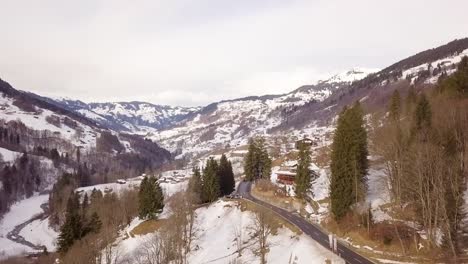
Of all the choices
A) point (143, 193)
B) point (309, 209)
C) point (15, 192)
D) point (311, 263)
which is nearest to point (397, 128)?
point (309, 209)

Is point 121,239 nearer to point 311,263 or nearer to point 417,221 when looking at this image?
point 311,263

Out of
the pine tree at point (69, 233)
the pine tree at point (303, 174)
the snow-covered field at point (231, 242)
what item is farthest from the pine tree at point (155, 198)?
the pine tree at point (303, 174)

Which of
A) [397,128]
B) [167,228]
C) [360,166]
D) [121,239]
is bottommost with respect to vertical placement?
[121,239]

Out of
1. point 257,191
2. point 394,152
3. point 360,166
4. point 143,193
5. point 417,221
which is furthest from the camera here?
point 257,191

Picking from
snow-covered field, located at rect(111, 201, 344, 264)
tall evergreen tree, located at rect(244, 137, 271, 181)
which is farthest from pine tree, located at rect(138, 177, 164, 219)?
tall evergreen tree, located at rect(244, 137, 271, 181)

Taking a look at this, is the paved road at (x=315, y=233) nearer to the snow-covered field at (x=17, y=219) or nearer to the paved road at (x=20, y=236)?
the paved road at (x=20, y=236)

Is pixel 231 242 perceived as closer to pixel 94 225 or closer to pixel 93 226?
pixel 93 226

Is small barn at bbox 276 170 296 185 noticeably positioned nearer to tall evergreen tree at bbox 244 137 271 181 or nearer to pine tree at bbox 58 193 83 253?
tall evergreen tree at bbox 244 137 271 181

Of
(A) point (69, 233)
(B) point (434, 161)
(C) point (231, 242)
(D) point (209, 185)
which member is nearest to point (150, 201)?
(D) point (209, 185)
